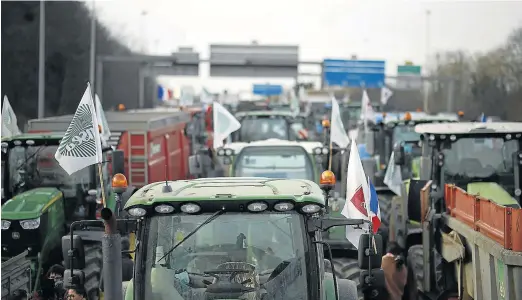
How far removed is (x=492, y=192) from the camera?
11.5m

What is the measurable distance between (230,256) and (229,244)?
90mm

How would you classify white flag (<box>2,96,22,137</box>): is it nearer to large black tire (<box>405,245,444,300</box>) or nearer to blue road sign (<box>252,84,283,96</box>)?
large black tire (<box>405,245,444,300</box>)

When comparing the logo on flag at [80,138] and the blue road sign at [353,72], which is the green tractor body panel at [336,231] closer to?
the logo on flag at [80,138]

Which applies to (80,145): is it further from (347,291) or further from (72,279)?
(347,291)

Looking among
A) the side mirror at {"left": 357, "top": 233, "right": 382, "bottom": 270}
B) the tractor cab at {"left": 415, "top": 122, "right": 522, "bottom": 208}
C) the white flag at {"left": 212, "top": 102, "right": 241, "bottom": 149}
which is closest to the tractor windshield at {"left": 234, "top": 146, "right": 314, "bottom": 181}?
the tractor cab at {"left": 415, "top": 122, "right": 522, "bottom": 208}

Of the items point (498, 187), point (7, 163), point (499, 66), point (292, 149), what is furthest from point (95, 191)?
point (499, 66)

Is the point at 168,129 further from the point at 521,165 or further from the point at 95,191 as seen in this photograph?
the point at 521,165

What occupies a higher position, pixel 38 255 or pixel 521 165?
pixel 521 165

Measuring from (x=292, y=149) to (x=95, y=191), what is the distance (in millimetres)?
2966

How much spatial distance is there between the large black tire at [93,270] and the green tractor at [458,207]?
3842 millimetres

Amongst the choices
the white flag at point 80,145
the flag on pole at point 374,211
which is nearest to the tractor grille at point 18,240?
the white flag at point 80,145

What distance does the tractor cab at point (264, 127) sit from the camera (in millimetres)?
20798

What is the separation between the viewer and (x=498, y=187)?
1163cm

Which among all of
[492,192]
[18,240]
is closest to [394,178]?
[492,192]
